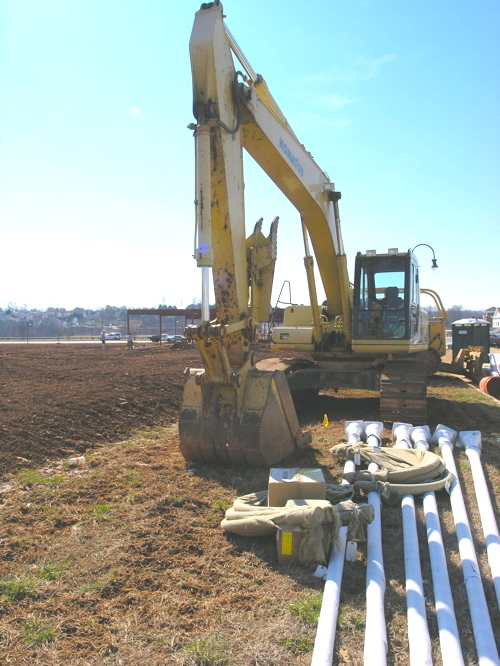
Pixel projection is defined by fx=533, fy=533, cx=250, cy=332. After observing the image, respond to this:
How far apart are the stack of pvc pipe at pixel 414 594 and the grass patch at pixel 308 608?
55 centimetres

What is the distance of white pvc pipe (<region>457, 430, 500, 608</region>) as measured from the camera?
3.73 meters

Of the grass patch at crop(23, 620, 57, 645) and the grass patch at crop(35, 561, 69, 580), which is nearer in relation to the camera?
the grass patch at crop(23, 620, 57, 645)

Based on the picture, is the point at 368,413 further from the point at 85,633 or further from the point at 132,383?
the point at 85,633

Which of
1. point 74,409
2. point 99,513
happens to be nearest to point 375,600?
point 99,513

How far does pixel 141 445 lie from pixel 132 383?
4509 millimetres

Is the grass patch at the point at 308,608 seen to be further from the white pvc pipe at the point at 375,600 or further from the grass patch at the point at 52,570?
the grass patch at the point at 52,570

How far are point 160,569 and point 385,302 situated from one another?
6763 mm

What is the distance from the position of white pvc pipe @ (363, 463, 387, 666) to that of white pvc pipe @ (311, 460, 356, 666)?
18cm

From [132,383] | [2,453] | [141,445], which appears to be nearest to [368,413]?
[141,445]

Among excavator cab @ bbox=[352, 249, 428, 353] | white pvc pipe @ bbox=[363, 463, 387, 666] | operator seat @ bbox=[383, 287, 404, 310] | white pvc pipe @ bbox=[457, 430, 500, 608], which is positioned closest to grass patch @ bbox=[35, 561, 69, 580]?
white pvc pipe @ bbox=[363, 463, 387, 666]

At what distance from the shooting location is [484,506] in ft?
15.3

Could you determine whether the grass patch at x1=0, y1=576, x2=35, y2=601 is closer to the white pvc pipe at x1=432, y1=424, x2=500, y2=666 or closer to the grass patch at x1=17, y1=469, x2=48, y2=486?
the grass patch at x1=17, y1=469, x2=48, y2=486

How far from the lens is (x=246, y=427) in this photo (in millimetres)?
5969

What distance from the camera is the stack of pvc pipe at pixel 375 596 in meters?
2.82
